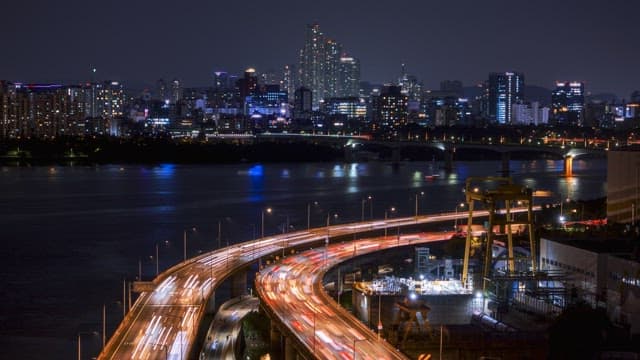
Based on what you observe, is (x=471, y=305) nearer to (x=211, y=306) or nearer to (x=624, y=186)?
(x=211, y=306)

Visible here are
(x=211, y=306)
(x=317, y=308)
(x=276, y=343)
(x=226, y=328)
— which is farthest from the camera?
(x=211, y=306)

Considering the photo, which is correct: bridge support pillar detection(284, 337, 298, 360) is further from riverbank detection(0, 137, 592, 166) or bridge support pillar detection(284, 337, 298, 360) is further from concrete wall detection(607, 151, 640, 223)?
riverbank detection(0, 137, 592, 166)

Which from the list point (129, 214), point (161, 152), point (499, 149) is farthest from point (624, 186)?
point (161, 152)

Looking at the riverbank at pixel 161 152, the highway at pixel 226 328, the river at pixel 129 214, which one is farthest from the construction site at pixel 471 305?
the riverbank at pixel 161 152

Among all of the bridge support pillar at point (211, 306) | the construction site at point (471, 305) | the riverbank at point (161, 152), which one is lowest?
the bridge support pillar at point (211, 306)

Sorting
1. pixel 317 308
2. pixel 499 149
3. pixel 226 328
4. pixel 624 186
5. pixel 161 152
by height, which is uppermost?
pixel 499 149

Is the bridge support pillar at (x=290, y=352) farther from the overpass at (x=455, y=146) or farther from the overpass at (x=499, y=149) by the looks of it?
the overpass at (x=499, y=149)

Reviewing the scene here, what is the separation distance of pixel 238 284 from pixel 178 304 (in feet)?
6.59

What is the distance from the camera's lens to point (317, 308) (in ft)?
25.0

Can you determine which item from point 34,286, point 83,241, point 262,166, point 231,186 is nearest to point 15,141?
point 262,166

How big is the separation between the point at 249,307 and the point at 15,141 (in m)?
34.7

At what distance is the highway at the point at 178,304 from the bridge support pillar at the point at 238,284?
0.32ft

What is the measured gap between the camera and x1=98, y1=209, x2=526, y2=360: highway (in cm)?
650

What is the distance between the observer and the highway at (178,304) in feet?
21.3
